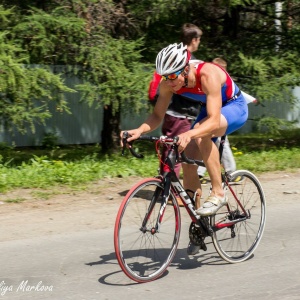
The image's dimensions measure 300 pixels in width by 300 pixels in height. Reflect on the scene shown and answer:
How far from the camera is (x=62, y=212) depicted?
348 inches

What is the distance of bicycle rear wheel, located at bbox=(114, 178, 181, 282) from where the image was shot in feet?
19.4

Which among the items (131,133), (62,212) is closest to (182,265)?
(131,133)

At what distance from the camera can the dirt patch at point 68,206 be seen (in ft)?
26.8

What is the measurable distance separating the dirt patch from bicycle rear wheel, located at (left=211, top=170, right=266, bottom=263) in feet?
5.75

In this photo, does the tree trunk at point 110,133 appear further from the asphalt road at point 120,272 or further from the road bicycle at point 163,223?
Answer: the road bicycle at point 163,223

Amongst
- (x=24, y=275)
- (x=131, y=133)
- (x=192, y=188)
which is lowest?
(x=24, y=275)

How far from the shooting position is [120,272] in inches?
251

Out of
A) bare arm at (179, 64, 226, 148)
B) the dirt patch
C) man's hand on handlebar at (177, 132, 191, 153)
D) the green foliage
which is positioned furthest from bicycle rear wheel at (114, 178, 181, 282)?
the green foliage

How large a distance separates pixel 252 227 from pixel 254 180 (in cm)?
43

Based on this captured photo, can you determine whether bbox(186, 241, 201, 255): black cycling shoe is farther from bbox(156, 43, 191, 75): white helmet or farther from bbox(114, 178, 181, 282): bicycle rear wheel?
bbox(156, 43, 191, 75): white helmet

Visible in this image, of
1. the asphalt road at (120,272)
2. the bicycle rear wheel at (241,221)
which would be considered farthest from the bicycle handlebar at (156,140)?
the asphalt road at (120,272)

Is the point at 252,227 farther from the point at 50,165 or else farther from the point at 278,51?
the point at 278,51

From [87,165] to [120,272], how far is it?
4.94 m

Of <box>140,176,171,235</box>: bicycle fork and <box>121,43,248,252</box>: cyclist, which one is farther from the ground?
<box>121,43,248,252</box>: cyclist
